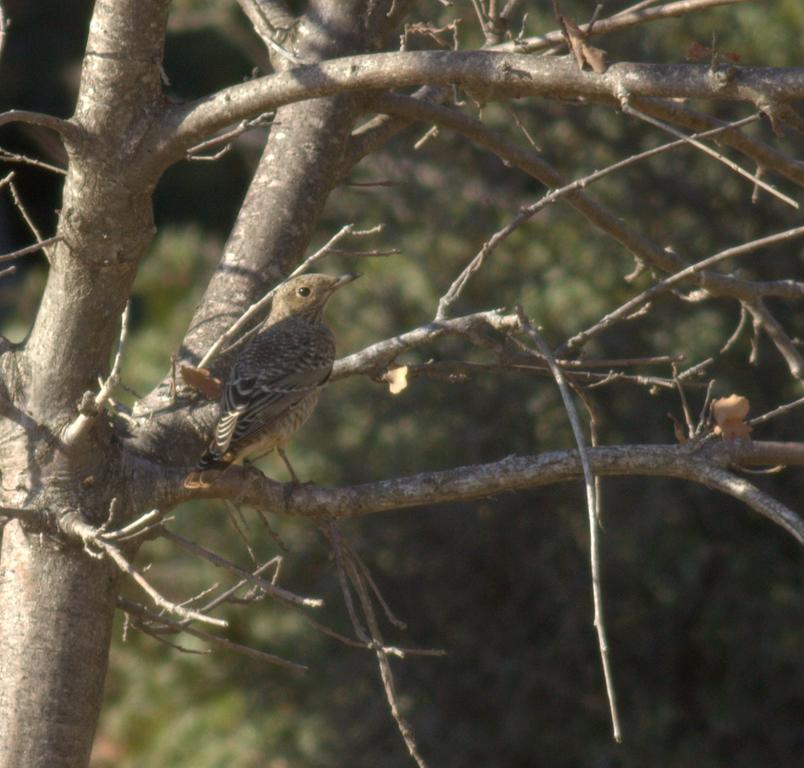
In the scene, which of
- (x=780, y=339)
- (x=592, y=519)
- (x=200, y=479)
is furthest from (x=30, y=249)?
(x=780, y=339)

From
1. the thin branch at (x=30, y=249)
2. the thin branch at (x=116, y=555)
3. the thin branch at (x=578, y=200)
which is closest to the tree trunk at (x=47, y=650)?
the thin branch at (x=116, y=555)

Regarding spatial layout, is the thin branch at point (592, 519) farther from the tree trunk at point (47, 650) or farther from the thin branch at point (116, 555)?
the tree trunk at point (47, 650)

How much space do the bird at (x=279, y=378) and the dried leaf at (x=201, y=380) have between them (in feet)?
0.64

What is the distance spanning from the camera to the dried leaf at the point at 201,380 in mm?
3049

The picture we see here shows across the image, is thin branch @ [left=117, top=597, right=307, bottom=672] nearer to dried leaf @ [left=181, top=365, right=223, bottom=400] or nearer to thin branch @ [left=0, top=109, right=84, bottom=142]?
dried leaf @ [left=181, top=365, right=223, bottom=400]

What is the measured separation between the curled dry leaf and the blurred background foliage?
4210mm

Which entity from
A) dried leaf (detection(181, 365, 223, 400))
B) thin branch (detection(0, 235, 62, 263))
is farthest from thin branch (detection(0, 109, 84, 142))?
dried leaf (detection(181, 365, 223, 400))

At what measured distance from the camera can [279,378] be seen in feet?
15.2

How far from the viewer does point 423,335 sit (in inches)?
112

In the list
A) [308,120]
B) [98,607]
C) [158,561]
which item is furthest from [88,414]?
[158,561]

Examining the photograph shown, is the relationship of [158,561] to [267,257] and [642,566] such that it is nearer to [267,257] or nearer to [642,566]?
[642,566]

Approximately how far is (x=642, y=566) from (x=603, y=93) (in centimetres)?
503

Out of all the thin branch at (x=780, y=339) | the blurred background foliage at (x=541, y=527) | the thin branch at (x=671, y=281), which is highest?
the thin branch at (x=671, y=281)

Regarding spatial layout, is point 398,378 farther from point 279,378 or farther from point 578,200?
point 279,378
